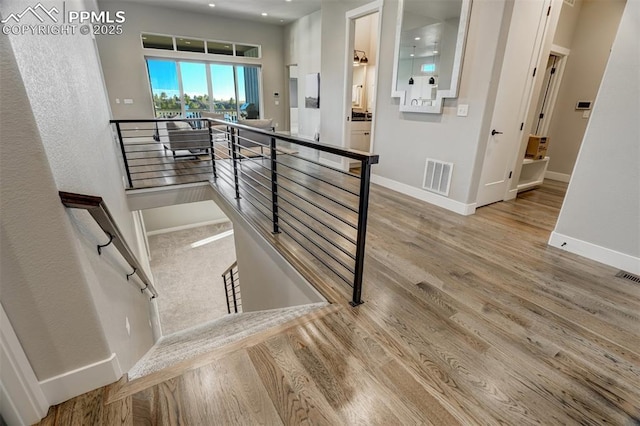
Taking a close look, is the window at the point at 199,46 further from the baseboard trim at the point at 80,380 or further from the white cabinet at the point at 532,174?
the baseboard trim at the point at 80,380

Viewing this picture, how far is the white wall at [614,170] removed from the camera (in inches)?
82.9

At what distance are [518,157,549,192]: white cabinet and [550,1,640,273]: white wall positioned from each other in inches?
81.0

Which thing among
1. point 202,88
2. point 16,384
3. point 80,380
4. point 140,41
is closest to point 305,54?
point 202,88

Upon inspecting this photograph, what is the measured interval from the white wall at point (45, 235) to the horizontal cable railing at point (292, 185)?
114 cm

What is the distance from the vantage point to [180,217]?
7352mm

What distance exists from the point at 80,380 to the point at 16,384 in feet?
0.73

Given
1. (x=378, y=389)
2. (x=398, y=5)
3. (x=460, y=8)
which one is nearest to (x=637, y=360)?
(x=378, y=389)

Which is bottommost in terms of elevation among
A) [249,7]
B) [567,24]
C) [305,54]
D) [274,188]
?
[274,188]

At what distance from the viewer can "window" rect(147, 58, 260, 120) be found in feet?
26.1

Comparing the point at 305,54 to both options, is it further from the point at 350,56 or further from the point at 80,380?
the point at 80,380

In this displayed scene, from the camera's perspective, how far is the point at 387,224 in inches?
119

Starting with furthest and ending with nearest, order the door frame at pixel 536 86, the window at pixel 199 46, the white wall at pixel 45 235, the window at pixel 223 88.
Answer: the window at pixel 223 88
the window at pixel 199 46
the door frame at pixel 536 86
the white wall at pixel 45 235

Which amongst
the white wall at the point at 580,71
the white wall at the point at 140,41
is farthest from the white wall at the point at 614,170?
the white wall at the point at 140,41

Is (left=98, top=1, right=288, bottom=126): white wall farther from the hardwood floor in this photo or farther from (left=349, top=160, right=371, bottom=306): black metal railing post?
(left=349, top=160, right=371, bottom=306): black metal railing post
